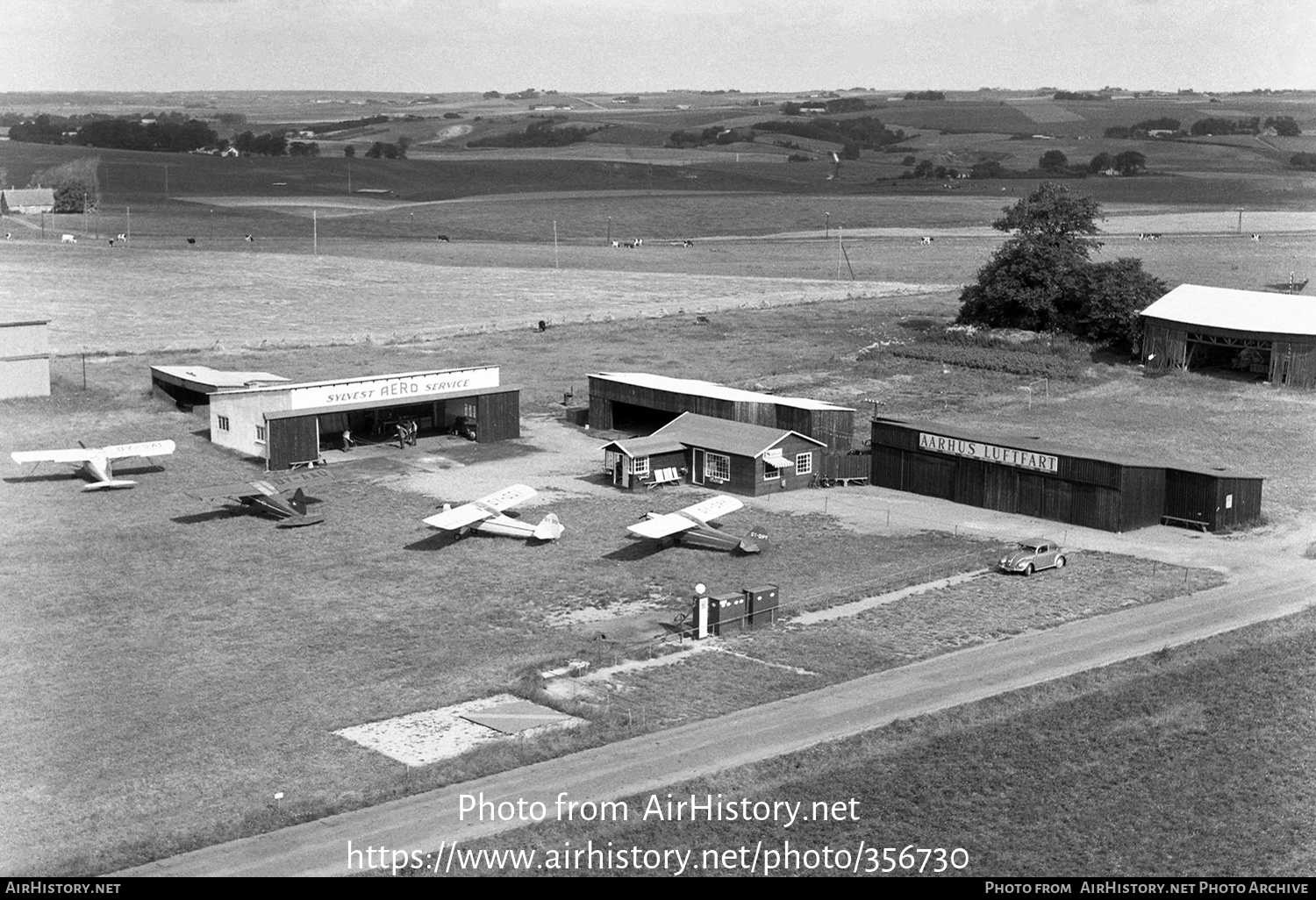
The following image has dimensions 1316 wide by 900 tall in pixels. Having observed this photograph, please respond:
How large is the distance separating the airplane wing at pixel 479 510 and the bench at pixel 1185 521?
24595 mm

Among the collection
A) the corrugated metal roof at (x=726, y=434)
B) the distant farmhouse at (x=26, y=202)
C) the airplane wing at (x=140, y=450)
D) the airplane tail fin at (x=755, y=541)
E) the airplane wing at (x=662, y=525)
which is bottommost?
the airplane tail fin at (x=755, y=541)

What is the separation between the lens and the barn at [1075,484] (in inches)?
2179

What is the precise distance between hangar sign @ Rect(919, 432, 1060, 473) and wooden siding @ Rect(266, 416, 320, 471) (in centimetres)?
2701

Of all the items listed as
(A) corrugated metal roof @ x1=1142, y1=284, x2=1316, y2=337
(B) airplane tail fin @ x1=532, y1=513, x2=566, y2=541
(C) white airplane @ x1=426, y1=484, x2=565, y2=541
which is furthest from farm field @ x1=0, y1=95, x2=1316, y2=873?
(A) corrugated metal roof @ x1=1142, y1=284, x2=1316, y2=337

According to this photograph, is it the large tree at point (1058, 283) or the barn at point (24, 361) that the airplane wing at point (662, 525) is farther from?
the large tree at point (1058, 283)

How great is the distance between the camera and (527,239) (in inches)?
7008

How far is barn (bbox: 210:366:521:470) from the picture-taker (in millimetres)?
65375

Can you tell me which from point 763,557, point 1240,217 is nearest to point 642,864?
point 763,557

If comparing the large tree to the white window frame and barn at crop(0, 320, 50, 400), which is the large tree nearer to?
the white window frame

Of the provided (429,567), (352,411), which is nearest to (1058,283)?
(352,411)

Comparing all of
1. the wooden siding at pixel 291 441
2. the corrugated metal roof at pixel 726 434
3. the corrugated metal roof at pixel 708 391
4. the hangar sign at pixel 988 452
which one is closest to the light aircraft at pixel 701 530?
the corrugated metal roof at pixel 726 434

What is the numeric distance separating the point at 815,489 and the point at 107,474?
98.0 ft

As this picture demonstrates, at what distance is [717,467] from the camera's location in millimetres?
62812

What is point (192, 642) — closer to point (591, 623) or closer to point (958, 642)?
point (591, 623)
